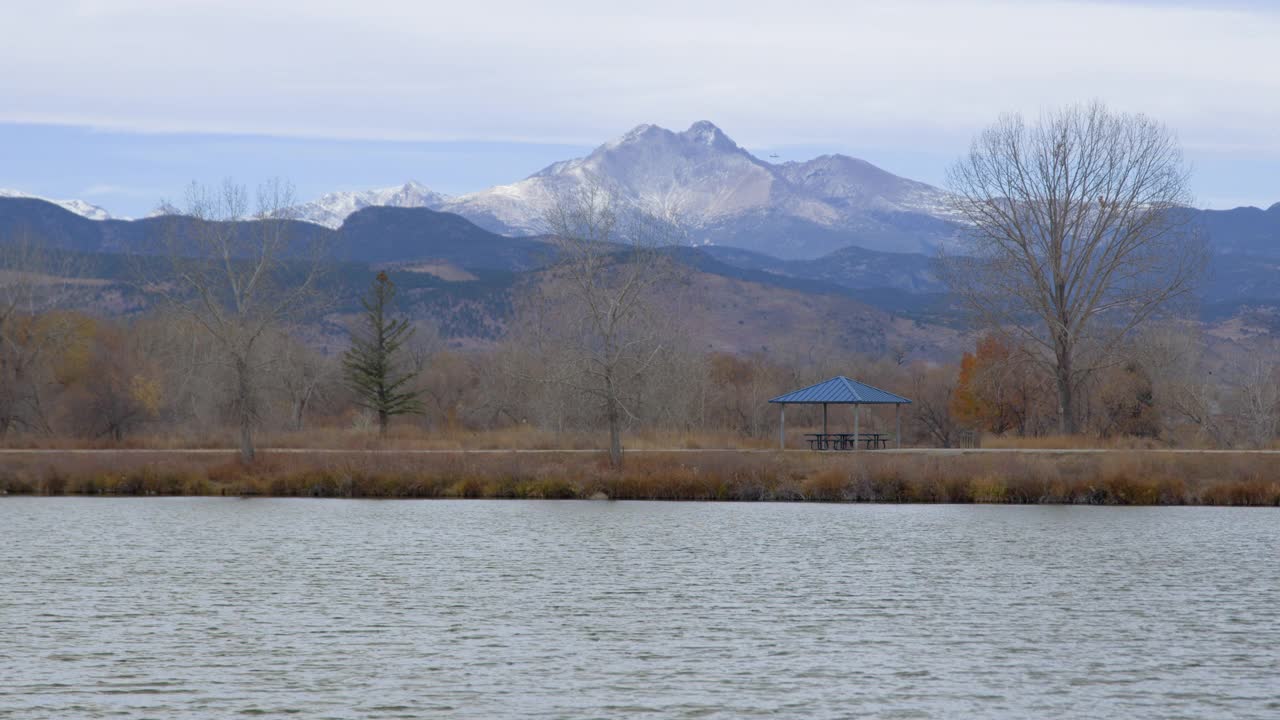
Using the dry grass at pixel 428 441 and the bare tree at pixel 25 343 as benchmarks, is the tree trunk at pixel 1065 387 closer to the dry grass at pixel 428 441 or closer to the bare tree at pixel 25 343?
the dry grass at pixel 428 441

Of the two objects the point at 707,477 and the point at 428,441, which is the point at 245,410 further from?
the point at 707,477

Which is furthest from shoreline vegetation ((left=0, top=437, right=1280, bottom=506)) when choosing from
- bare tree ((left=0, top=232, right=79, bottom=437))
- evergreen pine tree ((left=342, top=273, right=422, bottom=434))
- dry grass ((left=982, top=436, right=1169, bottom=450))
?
evergreen pine tree ((left=342, top=273, right=422, bottom=434))

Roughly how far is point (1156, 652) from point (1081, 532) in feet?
55.9

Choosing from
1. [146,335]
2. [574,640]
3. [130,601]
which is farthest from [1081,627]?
[146,335]

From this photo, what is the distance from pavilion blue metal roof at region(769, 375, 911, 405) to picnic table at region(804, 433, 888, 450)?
58.4 inches

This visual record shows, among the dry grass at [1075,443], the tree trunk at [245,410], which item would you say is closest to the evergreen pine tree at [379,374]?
the tree trunk at [245,410]

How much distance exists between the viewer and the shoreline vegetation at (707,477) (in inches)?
1737

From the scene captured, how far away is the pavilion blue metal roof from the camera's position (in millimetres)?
60094

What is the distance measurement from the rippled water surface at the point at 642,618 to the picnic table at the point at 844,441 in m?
19.5

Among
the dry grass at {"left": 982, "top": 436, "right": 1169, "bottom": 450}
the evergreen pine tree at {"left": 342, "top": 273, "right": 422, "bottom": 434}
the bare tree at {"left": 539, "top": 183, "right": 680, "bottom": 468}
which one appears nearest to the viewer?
the bare tree at {"left": 539, "top": 183, "right": 680, "bottom": 468}

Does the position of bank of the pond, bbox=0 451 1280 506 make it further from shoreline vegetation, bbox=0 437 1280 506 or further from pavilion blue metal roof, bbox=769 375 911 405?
pavilion blue metal roof, bbox=769 375 911 405

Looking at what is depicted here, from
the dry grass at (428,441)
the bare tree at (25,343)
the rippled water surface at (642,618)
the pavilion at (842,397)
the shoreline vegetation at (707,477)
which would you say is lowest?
the rippled water surface at (642,618)

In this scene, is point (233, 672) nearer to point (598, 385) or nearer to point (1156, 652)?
point (1156, 652)

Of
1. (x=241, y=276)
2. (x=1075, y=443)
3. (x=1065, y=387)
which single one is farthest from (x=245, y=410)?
(x=1065, y=387)
